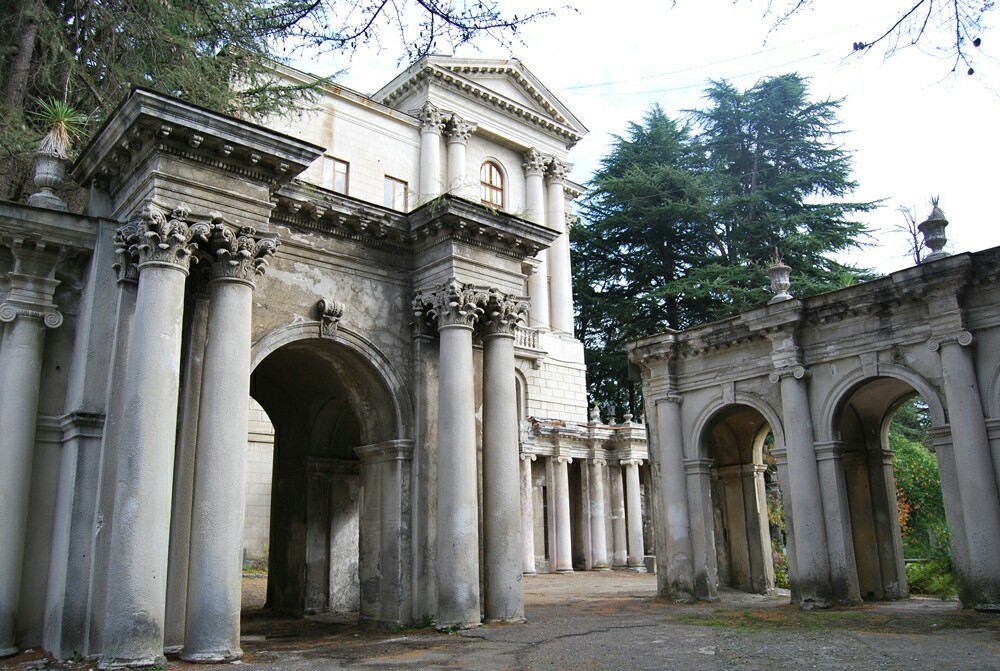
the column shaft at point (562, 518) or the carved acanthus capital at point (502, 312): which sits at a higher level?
the carved acanthus capital at point (502, 312)

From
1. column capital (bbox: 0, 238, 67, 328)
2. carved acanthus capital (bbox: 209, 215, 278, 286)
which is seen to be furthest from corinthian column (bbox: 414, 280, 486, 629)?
column capital (bbox: 0, 238, 67, 328)

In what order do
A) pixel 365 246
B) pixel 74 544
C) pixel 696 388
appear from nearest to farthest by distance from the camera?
pixel 74 544, pixel 365 246, pixel 696 388

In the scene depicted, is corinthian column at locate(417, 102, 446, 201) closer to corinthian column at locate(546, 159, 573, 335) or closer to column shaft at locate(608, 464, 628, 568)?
corinthian column at locate(546, 159, 573, 335)

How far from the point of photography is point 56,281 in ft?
36.0

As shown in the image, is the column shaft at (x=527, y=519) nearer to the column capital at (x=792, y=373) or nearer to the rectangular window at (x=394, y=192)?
the rectangular window at (x=394, y=192)

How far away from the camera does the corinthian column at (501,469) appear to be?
12.8 metres

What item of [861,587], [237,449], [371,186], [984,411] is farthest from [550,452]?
[237,449]

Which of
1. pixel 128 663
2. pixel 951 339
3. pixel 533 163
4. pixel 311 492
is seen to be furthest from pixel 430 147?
pixel 128 663

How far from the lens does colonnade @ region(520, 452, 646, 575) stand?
101 ft

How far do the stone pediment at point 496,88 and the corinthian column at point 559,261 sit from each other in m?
2.24

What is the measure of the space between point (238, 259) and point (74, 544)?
13.2ft

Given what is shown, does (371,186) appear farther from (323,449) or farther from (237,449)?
(237,449)

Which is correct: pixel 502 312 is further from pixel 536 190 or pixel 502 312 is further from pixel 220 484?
pixel 536 190

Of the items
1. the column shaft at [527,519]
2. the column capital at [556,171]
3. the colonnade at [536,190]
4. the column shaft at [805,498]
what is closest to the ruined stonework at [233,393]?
the column shaft at [805,498]
